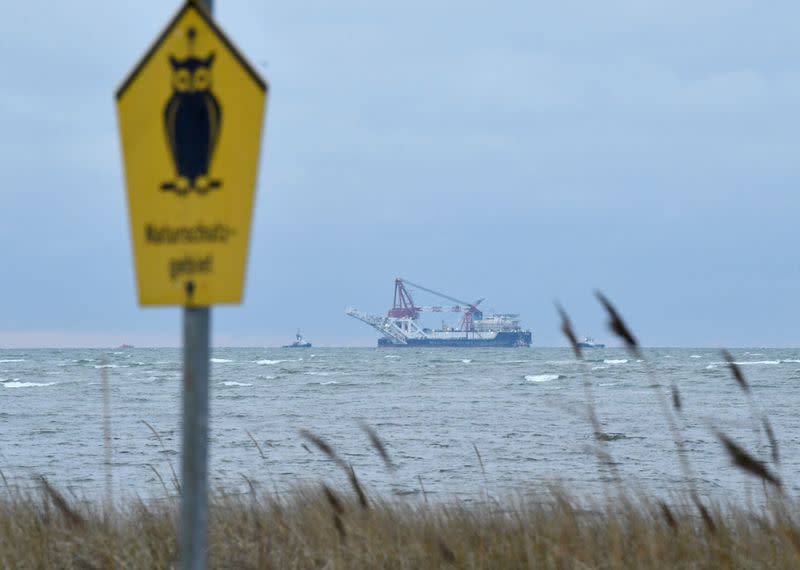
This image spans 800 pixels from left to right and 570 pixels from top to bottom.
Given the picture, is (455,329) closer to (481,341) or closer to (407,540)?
(481,341)

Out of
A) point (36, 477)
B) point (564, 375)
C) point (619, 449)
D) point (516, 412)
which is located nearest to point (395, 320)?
point (564, 375)

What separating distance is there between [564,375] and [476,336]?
75227 millimetres

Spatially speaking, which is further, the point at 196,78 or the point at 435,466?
the point at 435,466

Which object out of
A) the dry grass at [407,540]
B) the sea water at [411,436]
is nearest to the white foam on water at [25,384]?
the sea water at [411,436]

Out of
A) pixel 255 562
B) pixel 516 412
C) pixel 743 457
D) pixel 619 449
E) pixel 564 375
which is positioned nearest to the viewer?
pixel 743 457

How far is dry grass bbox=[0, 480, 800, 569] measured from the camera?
12.9ft

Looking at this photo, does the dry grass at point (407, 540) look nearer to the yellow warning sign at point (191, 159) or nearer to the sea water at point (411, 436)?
the sea water at point (411, 436)

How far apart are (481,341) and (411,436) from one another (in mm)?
106445

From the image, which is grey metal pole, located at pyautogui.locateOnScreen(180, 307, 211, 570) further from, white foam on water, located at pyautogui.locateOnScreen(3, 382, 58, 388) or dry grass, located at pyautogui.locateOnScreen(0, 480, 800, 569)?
white foam on water, located at pyautogui.locateOnScreen(3, 382, 58, 388)

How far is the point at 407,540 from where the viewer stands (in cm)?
433

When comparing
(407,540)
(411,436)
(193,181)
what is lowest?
(411,436)

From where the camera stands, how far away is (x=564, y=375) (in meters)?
48.8

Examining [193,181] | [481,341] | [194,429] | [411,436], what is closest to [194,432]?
[194,429]

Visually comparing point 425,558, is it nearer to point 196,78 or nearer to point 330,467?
point 196,78
